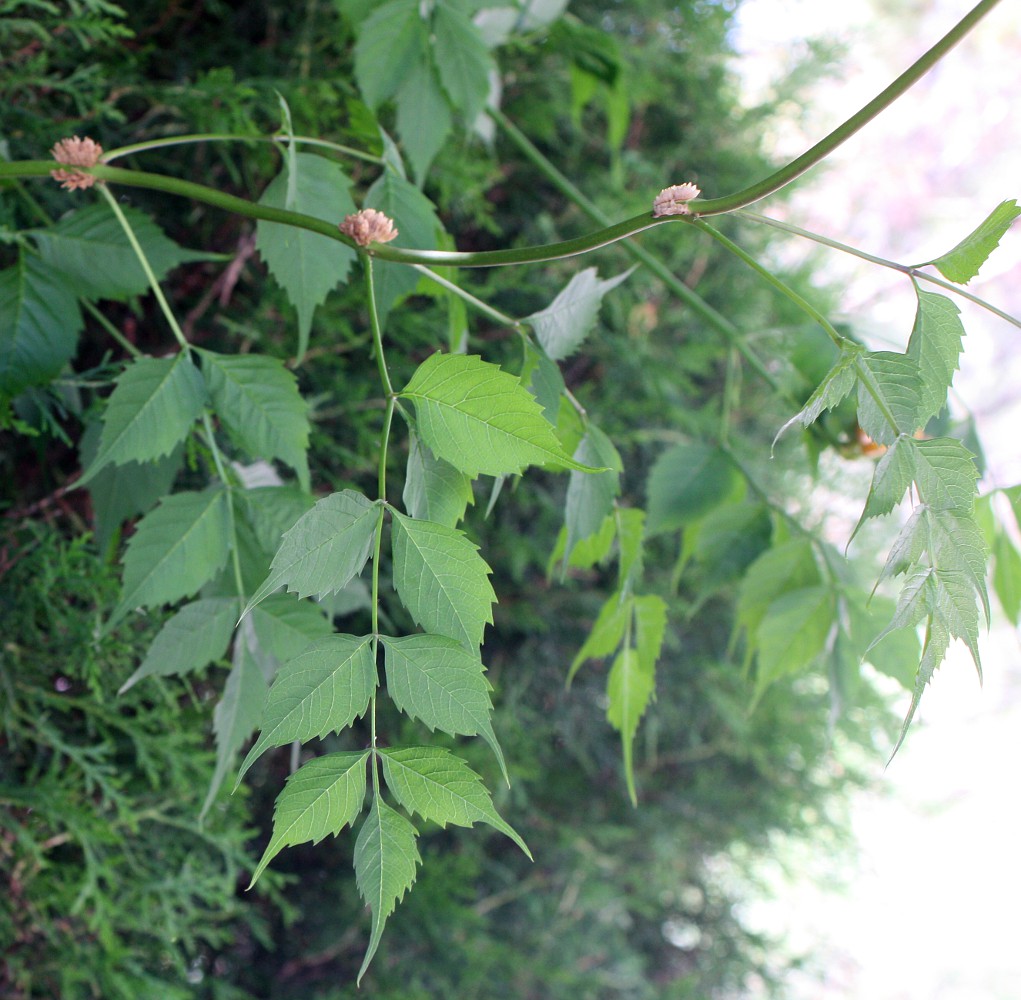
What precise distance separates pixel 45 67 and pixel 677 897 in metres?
0.93

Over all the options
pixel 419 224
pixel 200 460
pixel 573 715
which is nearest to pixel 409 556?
pixel 419 224

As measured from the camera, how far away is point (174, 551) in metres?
0.35

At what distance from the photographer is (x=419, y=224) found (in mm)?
413

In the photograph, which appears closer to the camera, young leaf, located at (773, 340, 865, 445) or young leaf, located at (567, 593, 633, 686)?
young leaf, located at (773, 340, 865, 445)

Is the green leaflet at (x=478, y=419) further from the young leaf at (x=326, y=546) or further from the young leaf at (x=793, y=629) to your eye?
the young leaf at (x=793, y=629)

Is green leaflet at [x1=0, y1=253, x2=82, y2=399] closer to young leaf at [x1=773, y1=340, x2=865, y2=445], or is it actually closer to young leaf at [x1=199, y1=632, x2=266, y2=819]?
young leaf at [x1=199, y1=632, x2=266, y2=819]

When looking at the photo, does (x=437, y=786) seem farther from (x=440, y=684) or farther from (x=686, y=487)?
(x=686, y=487)

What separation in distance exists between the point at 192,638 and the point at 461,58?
1.10 feet

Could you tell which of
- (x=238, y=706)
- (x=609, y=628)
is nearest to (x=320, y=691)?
(x=238, y=706)

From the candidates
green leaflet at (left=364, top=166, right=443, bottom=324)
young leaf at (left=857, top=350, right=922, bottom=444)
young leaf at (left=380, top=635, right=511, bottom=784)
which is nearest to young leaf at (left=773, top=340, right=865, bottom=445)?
young leaf at (left=857, top=350, right=922, bottom=444)

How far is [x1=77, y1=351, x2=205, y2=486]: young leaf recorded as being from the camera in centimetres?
34

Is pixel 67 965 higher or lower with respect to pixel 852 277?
lower

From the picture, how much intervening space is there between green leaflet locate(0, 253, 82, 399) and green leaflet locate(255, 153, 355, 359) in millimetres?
98

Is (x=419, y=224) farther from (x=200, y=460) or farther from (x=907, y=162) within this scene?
(x=907, y=162)
